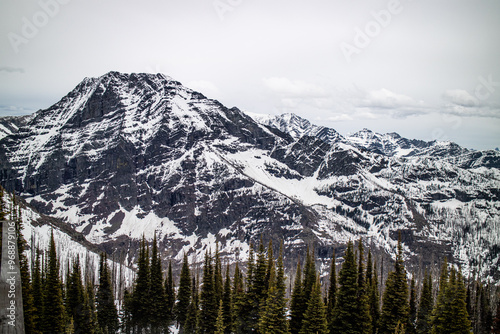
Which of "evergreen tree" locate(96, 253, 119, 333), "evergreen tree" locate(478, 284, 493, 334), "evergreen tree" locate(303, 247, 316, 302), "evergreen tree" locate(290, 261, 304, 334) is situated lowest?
"evergreen tree" locate(478, 284, 493, 334)

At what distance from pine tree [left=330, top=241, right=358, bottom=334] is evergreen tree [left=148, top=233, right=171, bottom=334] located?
4087 centimetres

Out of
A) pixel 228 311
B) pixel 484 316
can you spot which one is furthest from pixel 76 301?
pixel 484 316

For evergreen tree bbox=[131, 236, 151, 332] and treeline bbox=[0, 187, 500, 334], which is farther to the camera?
evergreen tree bbox=[131, 236, 151, 332]

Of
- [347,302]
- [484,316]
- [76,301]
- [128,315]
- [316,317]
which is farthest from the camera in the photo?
[484,316]

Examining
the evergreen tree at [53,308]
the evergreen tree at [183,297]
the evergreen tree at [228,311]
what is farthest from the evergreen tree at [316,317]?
the evergreen tree at [183,297]

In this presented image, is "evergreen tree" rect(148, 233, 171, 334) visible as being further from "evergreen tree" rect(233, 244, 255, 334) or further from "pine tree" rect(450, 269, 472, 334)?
"pine tree" rect(450, 269, 472, 334)

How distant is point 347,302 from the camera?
5244cm

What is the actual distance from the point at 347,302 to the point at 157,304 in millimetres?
44026

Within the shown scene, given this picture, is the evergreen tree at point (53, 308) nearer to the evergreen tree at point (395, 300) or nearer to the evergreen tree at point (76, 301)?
the evergreen tree at point (76, 301)

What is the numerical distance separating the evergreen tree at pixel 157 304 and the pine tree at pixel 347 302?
134ft

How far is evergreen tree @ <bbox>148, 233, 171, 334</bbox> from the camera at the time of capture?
3211 inches

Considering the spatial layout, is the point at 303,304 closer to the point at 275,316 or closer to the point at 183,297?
the point at 275,316

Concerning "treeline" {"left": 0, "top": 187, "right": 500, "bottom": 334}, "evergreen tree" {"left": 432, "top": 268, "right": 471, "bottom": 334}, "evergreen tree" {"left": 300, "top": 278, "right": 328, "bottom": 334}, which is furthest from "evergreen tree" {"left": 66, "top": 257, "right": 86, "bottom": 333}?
"evergreen tree" {"left": 432, "top": 268, "right": 471, "bottom": 334}

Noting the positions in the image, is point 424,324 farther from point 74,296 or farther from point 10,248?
point 10,248
